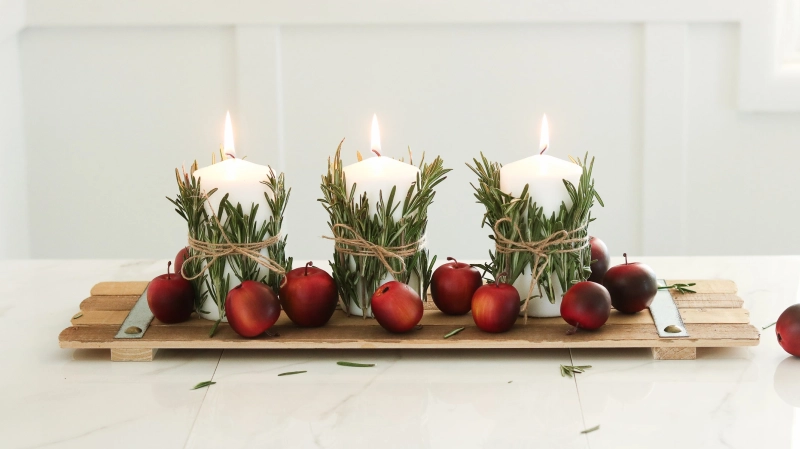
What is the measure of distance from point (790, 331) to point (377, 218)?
Result: 440mm

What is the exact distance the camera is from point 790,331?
881 millimetres

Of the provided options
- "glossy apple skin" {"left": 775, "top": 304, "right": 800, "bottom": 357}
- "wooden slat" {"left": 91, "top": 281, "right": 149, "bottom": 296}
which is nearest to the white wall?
"wooden slat" {"left": 91, "top": 281, "right": 149, "bottom": 296}

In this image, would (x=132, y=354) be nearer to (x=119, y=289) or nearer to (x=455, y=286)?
(x=119, y=289)

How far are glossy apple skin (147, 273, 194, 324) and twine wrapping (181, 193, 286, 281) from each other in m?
0.01

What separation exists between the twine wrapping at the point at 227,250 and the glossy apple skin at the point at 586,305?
31 cm

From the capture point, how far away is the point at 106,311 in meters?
1.02

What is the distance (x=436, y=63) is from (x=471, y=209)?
0.37 meters

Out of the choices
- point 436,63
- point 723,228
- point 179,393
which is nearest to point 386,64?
point 436,63

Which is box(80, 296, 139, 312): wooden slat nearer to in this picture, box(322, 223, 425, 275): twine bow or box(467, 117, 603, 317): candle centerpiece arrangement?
box(322, 223, 425, 275): twine bow

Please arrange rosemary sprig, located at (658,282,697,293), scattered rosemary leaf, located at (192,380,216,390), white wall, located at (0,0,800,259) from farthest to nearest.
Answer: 1. white wall, located at (0,0,800,259)
2. rosemary sprig, located at (658,282,697,293)
3. scattered rosemary leaf, located at (192,380,216,390)

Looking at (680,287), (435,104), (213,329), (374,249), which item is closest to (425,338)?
(374,249)

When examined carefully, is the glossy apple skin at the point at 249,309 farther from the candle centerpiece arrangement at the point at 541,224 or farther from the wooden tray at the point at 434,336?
the candle centerpiece arrangement at the point at 541,224

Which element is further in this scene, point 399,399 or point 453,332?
point 453,332

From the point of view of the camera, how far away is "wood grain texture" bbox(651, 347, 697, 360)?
2.93ft
